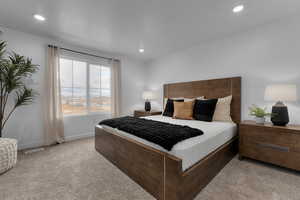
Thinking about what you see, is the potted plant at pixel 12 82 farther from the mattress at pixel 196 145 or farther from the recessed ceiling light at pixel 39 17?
the mattress at pixel 196 145

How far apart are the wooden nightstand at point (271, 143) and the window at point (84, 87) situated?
11.4ft

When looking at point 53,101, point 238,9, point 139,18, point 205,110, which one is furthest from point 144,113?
point 238,9

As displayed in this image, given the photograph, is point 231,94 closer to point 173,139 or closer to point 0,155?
point 173,139

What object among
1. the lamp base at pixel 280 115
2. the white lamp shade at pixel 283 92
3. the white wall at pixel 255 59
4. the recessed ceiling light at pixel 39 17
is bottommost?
the lamp base at pixel 280 115

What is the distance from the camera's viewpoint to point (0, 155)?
185 cm

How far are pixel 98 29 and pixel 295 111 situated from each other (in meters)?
3.90

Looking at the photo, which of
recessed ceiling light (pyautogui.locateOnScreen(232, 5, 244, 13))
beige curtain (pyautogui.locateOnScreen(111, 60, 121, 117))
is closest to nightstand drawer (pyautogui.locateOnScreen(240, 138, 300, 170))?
recessed ceiling light (pyautogui.locateOnScreen(232, 5, 244, 13))

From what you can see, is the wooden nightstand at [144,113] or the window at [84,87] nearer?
the window at [84,87]

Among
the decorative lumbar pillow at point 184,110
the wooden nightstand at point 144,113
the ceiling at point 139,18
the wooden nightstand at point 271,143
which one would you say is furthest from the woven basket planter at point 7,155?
the wooden nightstand at point 271,143

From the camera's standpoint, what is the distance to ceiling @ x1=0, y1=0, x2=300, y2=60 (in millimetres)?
1944

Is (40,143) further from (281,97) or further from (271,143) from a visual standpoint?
(281,97)

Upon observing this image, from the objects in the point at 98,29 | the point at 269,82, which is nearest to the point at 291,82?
the point at 269,82

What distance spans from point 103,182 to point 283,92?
9.52 feet

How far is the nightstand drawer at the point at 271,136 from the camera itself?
1.84m
